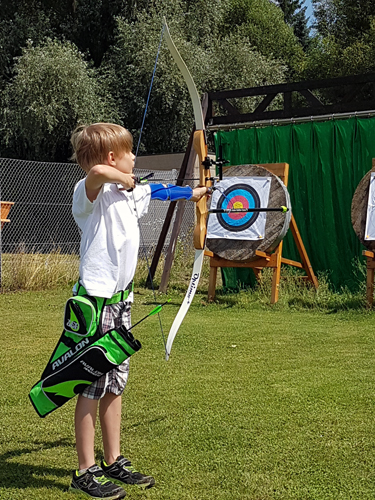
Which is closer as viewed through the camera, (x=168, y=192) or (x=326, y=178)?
(x=168, y=192)

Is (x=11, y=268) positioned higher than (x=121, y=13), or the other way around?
(x=121, y=13)

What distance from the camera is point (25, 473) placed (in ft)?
8.56

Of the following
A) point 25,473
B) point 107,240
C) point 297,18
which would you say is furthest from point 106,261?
point 297,18

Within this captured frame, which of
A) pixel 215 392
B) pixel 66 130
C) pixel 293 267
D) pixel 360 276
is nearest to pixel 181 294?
pixel 293 267

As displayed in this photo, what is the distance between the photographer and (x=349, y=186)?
777cm

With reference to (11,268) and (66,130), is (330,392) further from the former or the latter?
(66,130)

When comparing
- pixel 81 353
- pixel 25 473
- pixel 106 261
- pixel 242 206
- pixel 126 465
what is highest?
pixel 242 206

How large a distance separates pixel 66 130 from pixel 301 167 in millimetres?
10370

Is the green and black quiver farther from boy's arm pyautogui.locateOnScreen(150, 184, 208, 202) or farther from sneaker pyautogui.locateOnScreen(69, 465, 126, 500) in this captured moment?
boy's arm pyautogui.locateOnScreen(150, 184, 208, 202)

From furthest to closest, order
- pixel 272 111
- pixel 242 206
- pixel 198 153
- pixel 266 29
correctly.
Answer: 1. pixel 266 29
2. pixel 272 111
3. pixel 242 206
4. pixel 198 153

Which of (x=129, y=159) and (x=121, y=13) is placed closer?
(x=129, y=159)

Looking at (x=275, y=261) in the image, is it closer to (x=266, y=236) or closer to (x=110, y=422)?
(x=266, y=236)

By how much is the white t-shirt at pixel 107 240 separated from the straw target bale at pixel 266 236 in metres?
4.54

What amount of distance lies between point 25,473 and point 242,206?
5285 mm
